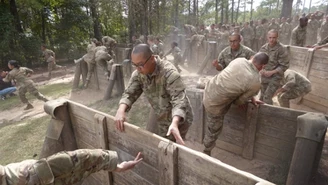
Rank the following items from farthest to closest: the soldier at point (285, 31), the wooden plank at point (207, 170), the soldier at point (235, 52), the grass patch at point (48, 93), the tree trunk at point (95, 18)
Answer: the tree trunk at point (95, 18)
the soldier at point (285, 31)
the grass patch at point (48, 93)
the soldier at point (235, 52)
the wooden plank at point (207, 170)

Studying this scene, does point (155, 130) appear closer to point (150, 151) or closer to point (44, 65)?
point (150, 151)

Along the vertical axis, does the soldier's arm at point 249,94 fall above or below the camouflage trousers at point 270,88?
above

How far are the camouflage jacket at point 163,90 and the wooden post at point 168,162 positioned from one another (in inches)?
20.2

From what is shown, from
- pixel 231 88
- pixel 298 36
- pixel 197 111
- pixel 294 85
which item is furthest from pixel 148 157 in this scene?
pixel 298 36

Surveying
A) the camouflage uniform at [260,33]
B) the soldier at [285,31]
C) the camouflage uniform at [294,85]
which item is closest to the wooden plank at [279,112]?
the camouflage uniform at [294,85]

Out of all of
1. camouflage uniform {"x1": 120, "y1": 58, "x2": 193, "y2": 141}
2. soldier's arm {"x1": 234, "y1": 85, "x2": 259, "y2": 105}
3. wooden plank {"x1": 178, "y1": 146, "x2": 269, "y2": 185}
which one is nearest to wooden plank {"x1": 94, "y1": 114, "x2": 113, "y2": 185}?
camouflage uniform {"x1": 120, "y1": 58, "x2": 193, "y2": 141}

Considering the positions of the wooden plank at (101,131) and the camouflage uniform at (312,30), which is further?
the camouflage uniform at (312,30)

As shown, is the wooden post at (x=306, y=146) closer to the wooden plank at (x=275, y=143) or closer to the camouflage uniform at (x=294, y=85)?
the wooden plank at (x=275, y=143)

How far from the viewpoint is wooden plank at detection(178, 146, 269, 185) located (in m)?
1.44

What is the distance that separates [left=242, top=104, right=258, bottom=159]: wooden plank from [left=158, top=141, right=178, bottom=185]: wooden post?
1810 millimetres

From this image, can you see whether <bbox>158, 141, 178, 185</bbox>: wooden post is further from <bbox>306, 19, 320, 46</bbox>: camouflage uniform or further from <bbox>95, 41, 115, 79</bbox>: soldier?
<bbox>306, 19, 320, 46</bbox>: camouflage uniform

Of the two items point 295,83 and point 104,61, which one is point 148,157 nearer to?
point 295,83

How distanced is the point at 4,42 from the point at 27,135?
9.18 m

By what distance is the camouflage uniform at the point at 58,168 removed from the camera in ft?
5.03
